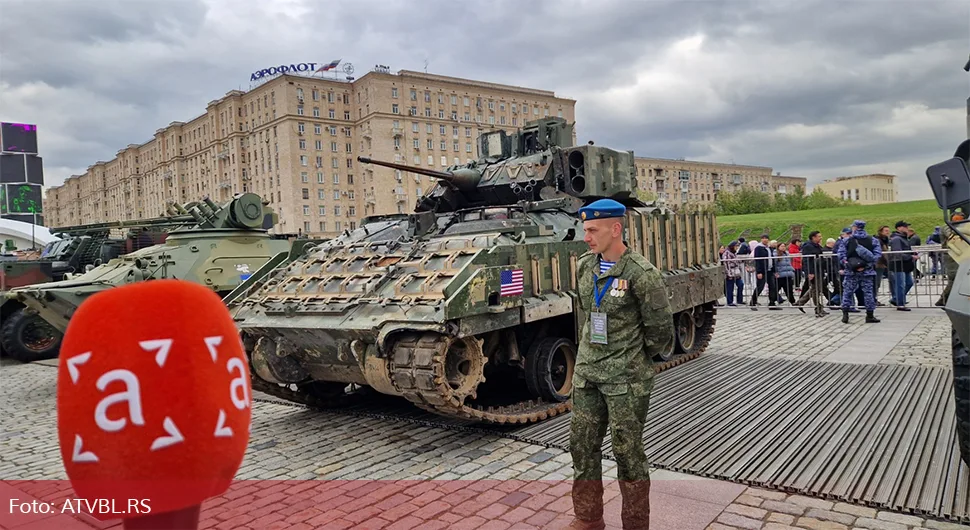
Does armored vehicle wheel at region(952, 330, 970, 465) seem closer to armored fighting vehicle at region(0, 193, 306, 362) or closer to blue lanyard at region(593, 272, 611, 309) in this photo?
blue lanyard at region(593, 272, 611, 309)

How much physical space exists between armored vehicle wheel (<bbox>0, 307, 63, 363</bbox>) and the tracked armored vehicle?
27.7 feet

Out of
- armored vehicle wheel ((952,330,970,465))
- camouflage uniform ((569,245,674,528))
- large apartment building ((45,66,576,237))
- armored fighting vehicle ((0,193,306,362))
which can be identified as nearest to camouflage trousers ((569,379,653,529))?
camouflage uniform ((569,245,674,528))

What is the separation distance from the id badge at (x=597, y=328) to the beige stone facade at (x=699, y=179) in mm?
81216

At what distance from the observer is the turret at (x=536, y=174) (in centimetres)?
897

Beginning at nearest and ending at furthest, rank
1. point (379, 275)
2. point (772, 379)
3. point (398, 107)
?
point (379, 275) → point (772, 379) → point (398, 107)

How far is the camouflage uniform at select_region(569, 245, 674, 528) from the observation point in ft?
12.8

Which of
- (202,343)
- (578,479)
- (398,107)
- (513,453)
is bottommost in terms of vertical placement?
(513,453)

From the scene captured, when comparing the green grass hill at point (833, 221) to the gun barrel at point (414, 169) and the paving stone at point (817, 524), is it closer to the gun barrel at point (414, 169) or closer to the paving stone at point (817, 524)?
the gun barrel at point (414, 169)

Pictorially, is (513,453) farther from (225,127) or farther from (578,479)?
(225,127)

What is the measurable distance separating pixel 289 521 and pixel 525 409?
2.86 m

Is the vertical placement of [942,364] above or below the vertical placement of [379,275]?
below

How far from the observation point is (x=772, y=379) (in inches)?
327

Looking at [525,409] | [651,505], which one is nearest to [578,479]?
[651,505]

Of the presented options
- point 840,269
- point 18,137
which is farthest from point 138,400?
point 840,269
